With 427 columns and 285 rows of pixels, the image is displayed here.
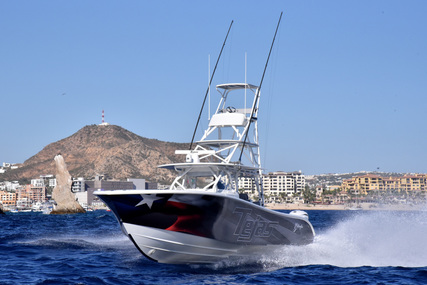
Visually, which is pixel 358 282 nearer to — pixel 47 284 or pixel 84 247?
pixel 47 284

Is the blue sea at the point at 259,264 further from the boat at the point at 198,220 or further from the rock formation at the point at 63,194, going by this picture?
the rock formation at the point at 63,194

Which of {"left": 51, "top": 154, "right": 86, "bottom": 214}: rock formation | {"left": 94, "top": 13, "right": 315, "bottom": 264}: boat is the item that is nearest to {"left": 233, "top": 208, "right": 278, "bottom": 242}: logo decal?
{"left": 94, "top": 13, "right": 315, "bottom": 264}: boat

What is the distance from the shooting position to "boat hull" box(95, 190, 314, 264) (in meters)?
16.7

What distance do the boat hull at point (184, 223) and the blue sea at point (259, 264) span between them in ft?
1.42

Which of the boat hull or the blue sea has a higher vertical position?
the boat hull

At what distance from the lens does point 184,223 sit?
55.5 feet

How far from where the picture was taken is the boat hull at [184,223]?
1673 centimetres

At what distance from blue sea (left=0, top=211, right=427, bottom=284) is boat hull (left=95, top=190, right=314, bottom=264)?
17.0 inches

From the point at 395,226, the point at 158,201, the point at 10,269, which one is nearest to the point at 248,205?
the point at 158,201

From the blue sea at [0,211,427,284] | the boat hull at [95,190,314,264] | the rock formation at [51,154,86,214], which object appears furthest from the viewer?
the rock formation at [51,154,86,214]

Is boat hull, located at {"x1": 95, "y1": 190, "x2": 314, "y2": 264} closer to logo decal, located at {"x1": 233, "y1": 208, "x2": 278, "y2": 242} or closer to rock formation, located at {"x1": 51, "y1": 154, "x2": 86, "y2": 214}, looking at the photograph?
logo decal, located at {"x1": 233, "y1": 208, "x2": 278, "y2": 242}

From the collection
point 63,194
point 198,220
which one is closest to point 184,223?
point 198,220

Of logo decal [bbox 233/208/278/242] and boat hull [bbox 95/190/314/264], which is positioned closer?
boat hull [bbox 95/190/314/264]

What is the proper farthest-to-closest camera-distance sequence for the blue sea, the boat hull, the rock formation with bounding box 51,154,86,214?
the rock formation with bounding box 51,154,86,214 → the boat hull → the blue sea
